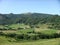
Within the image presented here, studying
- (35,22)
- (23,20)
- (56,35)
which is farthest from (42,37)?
(23,20)

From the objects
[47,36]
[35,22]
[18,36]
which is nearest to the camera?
[18,36]

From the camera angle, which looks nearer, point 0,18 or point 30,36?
point 30,36

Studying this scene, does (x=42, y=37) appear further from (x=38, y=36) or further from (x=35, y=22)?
(x=35, y=22)

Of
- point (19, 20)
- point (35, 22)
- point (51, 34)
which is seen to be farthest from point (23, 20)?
point (51, 34)

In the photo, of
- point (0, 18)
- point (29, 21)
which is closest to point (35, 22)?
point (29, 21)

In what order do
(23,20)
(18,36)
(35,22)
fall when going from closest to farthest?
(18,36) < (35,22) < (23,20)

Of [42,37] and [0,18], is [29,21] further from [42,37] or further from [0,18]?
[42,37]

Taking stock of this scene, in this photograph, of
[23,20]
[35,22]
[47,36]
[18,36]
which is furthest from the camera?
[23,20]

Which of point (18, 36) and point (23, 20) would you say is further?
point (23, 20)

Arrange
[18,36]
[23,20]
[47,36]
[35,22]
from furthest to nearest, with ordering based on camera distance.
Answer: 1. [23,20]
2. [35,22]
3. [47,36]
4. [18,36]
